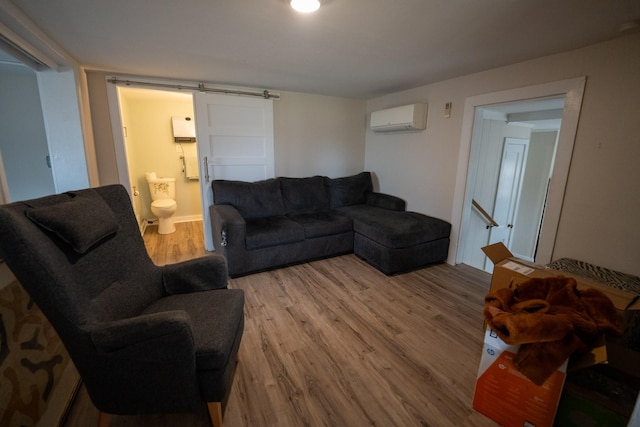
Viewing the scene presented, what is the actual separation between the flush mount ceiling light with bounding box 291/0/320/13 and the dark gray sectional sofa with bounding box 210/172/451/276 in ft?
6.20

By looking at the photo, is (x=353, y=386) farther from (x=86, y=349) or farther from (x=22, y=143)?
(x=22, y=143)

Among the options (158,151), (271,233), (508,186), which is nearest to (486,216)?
(508,186)

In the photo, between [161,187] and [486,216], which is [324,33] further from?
[161,187]

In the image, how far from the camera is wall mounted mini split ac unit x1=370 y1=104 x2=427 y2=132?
324 cm

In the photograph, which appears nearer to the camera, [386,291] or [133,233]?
→ [133,233]

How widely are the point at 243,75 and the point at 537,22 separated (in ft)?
8.42

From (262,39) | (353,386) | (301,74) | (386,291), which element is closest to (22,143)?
(262,39)

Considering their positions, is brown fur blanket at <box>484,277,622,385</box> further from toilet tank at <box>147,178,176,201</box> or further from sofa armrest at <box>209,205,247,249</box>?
toilet tank at <box>147,178,176,201</box>

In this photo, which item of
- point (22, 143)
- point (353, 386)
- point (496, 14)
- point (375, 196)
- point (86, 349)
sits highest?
point (496, 14)

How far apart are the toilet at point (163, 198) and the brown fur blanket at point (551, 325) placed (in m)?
4.33

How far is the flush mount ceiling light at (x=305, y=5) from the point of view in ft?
4.54

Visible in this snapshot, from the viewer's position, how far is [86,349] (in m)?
1.04

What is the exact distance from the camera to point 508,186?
3652mm

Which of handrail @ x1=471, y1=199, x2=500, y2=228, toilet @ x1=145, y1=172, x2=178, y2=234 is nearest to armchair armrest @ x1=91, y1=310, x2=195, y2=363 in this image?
handrail @ x1=471, y1=199, x2=500, y2=228
